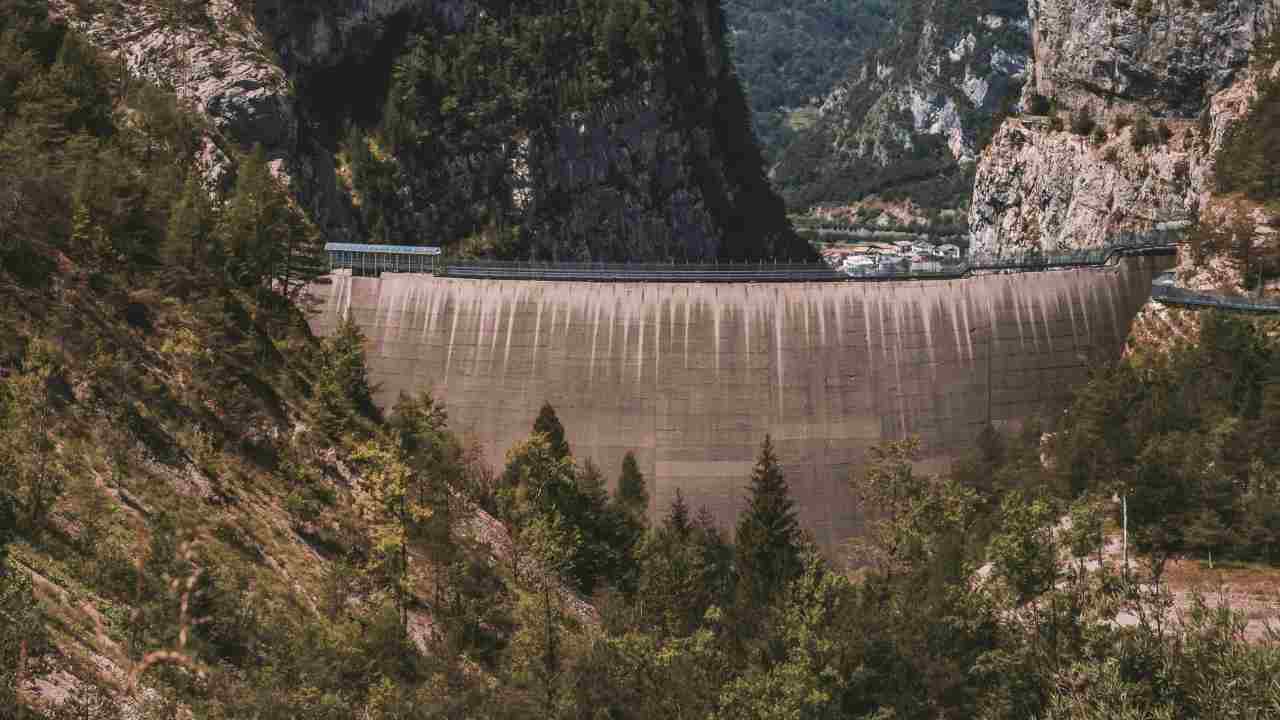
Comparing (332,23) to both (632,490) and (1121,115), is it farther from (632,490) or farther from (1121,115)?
(632,490)

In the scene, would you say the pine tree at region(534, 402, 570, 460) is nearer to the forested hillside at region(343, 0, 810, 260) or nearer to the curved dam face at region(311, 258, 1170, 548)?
the curved dam face at region(311, 258, 1170, 548)

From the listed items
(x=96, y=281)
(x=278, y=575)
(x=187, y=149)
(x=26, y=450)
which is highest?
(x=187, y=149)

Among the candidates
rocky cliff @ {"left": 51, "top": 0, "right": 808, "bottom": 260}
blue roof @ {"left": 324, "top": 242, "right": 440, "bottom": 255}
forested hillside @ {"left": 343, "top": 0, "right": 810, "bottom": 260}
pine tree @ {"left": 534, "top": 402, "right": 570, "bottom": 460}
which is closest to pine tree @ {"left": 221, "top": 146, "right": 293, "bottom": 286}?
blue roof @ {"left": 324, "top": 242, "right": 440, "bottom": 255}

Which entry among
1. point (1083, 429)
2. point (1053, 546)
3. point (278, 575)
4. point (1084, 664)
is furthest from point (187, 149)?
point (1084, 664)

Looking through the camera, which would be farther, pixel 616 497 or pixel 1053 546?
pixel 616 497

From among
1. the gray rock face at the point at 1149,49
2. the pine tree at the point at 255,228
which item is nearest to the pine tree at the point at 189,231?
the pine tree at the point at 255,228

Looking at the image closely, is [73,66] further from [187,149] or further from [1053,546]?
[1053,546]
